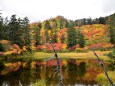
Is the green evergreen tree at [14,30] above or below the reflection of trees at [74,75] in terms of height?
above

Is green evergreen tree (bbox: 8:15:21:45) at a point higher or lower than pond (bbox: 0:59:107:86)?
higher

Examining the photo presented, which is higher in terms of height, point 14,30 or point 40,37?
point 14,30

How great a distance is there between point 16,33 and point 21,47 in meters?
6.67

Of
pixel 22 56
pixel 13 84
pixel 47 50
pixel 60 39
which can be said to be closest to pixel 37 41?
pixel 47 50

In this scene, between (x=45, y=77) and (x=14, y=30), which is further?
(x=14, y=30)

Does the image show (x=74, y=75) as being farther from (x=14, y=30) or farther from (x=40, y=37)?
(x=40, y=37)

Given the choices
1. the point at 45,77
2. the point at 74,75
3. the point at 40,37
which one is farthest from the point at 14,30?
the point at 45,77

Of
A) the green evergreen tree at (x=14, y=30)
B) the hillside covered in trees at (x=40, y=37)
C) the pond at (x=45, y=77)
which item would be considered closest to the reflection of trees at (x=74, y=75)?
the pond at (x=45, y=77)

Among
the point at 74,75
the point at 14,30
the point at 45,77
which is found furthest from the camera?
the point at 14,30

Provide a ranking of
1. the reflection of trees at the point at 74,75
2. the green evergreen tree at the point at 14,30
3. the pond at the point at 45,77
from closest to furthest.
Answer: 1. the pond at the point at 45,77
2. the reflection of trees at the point at 74,75
3. the green evergreen tree at the point at 14,30

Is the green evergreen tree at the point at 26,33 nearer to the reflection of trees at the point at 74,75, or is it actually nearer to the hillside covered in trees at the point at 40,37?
the hillside covered in trees at the point at 40,37

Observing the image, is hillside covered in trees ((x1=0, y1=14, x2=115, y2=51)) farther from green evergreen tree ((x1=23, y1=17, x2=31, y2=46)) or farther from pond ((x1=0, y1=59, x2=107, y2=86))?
pond ((x1=0, y1=59, x2=107, y2=86))

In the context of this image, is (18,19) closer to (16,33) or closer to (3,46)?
(16,33)

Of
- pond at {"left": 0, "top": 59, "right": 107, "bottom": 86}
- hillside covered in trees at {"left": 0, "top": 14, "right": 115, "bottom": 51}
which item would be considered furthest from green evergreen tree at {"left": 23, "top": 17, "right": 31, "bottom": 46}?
pond at {"left": 0, "top": 59, "right": 107, "bottom": 86}
